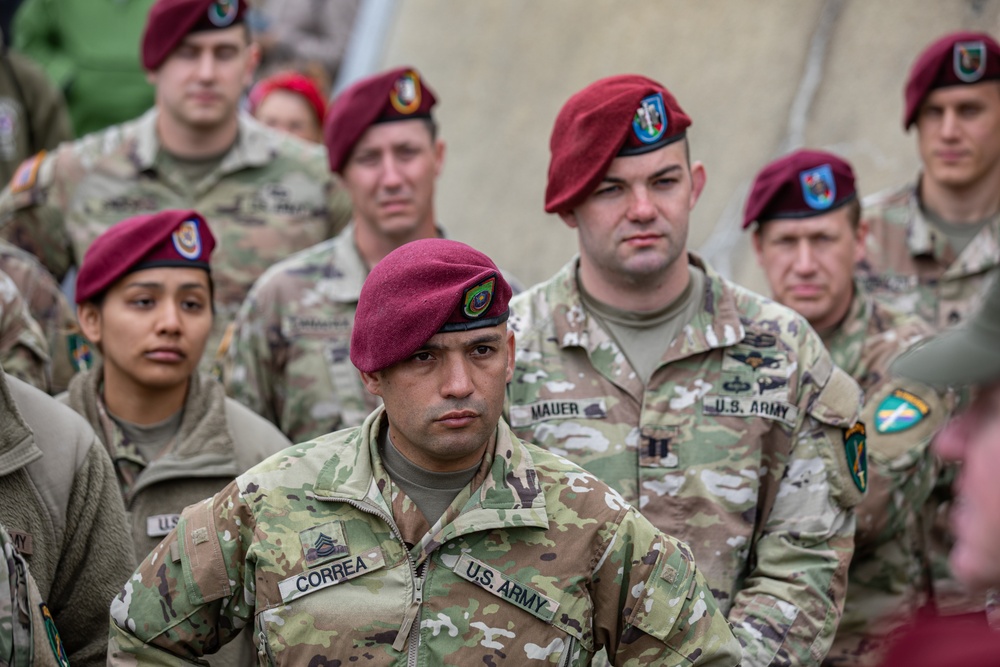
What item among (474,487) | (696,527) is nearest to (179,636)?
(474,487)

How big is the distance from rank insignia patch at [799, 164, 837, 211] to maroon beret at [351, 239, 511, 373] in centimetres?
229

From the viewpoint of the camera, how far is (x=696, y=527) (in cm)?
407

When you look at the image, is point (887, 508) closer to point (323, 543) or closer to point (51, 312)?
point (323, 543)

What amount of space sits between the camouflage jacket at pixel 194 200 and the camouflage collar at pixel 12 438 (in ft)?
7.82

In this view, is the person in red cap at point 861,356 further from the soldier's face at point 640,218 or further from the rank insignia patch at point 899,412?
the soldier's face at point 640,218

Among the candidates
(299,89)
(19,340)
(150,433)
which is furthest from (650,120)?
(299,89)

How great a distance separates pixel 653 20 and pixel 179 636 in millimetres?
6352

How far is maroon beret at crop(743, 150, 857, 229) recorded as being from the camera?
5.30 m

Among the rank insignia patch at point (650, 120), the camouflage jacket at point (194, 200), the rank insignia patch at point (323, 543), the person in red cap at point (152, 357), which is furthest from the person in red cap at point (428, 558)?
the camouflage jacket at point (194, 200)

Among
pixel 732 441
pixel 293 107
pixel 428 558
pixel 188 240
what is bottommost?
pixel 428 558

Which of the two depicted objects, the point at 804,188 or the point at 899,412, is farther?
the point at 804,188

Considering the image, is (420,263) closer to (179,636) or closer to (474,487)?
(474,487)

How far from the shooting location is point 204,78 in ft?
20.1

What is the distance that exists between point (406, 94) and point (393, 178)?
0.41m
